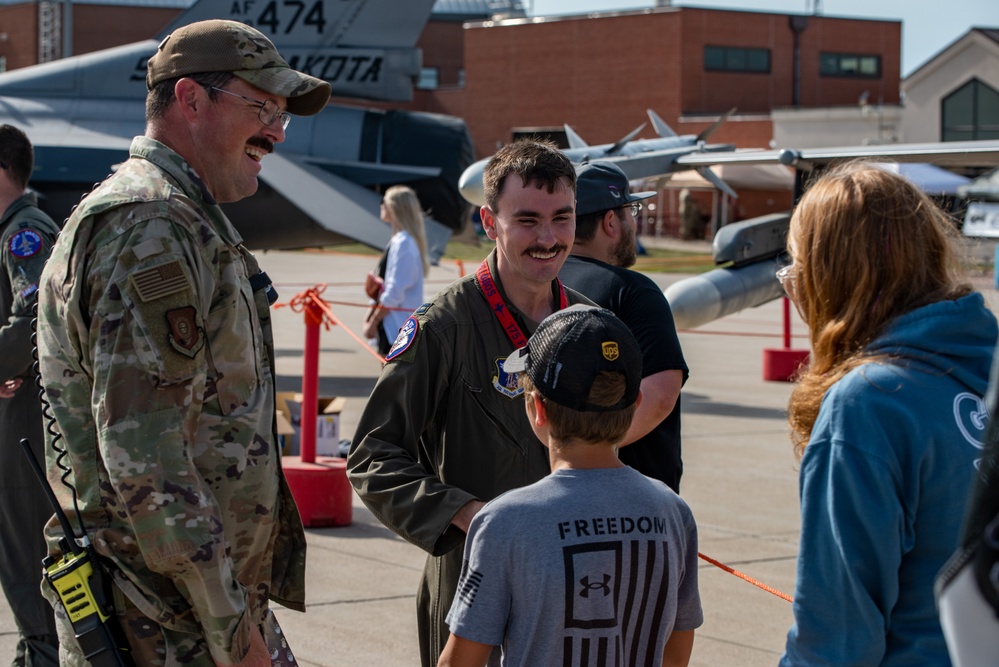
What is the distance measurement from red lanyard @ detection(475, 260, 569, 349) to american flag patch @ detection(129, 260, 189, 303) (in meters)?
1.01

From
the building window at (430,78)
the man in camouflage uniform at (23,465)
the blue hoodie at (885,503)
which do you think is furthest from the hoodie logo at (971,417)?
the building window at (430,78)

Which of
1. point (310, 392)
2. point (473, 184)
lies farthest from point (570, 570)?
point (473, 184)

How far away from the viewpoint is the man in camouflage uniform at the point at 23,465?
4117 mm

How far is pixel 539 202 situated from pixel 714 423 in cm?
785

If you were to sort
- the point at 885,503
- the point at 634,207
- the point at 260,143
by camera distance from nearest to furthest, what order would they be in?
the point at 885,503 → the point at 260,143 → the point at 634,207

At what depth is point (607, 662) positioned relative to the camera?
7.78ft

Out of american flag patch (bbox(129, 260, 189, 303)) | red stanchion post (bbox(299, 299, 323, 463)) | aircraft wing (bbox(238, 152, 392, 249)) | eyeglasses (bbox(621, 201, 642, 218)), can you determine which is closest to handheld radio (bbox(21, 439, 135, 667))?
american flag patch (bbox(129, 260, 189, 303))

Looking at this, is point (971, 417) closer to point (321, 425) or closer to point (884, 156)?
point (321, 425)

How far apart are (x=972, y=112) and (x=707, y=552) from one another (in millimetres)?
41044

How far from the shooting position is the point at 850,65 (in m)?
53.6

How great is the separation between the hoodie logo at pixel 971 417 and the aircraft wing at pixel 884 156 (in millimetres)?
6097

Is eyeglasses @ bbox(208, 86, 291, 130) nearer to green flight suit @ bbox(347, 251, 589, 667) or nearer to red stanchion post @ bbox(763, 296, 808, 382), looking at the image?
green flight suit @ bbox(347, 251, 589, 667)

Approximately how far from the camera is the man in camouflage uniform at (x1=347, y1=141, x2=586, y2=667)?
2.99 metres

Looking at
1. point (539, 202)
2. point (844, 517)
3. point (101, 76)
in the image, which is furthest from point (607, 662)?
point (101, 76)
